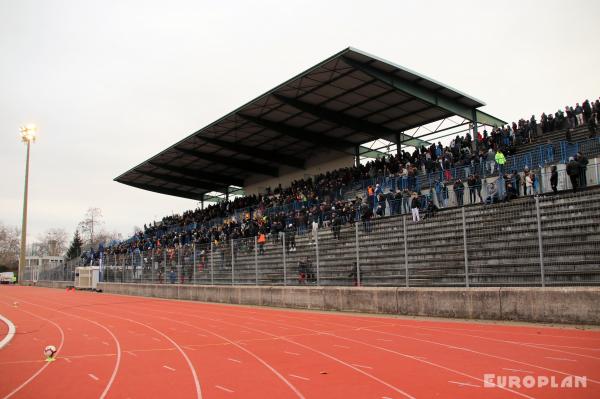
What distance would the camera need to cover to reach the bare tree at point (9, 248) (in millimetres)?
99750

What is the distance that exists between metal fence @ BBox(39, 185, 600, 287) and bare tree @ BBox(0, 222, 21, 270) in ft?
310

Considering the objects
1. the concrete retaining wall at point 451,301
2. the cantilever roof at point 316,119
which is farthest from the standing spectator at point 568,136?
the concrete retaining wall at point 451,301

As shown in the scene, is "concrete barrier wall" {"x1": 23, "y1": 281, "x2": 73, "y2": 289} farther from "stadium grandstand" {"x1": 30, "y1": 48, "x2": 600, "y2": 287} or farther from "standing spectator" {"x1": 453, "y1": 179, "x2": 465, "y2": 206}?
"standing spectator" {"x1": 453, "y1": 179, "x2": 465, "y2": 206}

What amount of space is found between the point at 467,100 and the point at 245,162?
19991mm

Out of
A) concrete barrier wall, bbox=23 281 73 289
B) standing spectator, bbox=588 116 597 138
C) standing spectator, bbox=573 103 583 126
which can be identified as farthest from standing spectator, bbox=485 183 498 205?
concrete barrier wall, bbox=23 281 73 289

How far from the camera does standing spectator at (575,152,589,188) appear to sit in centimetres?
1570

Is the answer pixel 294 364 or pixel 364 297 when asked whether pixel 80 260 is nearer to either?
→ pixel 364 297

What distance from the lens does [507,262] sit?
12.5 meters

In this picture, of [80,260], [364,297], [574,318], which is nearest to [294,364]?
[574,318]

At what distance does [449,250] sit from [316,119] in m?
19.2

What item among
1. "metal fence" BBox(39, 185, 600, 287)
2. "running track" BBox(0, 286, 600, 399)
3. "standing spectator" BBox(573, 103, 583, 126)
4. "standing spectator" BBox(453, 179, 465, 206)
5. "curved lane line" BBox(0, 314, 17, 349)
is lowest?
"curved lane line" BBox(0, 314, 17, 349)

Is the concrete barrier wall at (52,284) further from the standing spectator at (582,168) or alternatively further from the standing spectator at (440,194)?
the standing spectator at (582,168)

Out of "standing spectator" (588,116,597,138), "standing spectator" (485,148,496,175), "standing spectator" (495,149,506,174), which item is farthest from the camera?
"standing spectator" (485,148,496,175)

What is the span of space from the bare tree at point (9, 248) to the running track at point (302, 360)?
326 feet
